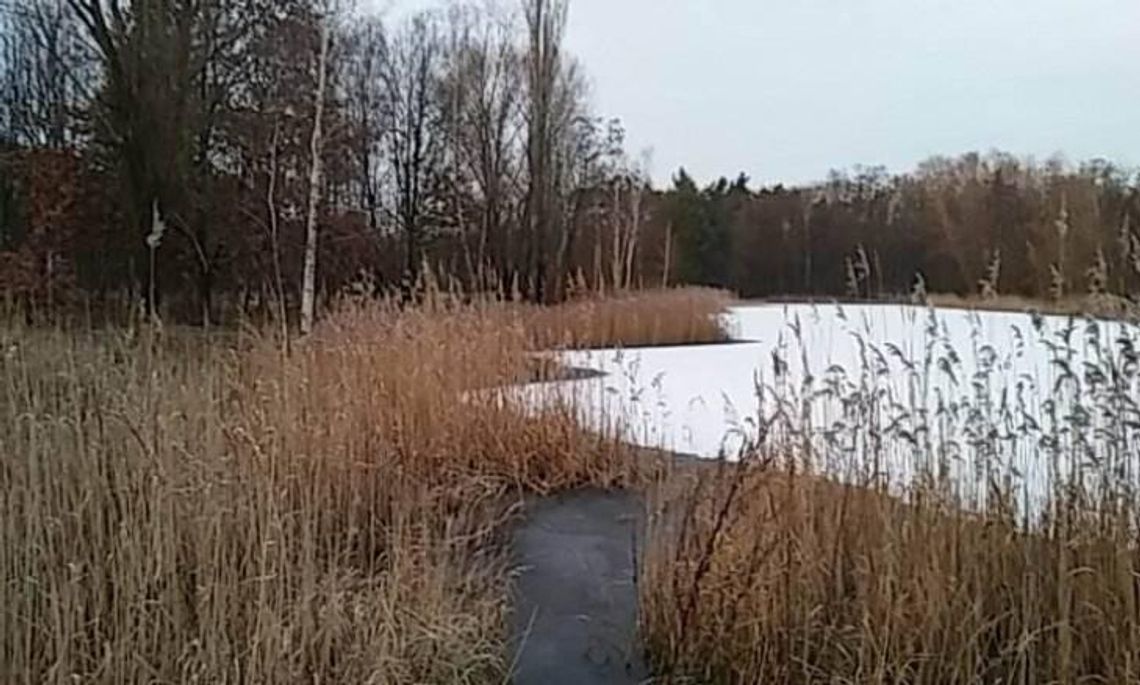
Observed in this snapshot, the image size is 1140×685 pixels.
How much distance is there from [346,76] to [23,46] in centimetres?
510

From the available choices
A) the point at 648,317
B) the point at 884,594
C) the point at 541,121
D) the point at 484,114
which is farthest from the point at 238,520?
the point at 484,114

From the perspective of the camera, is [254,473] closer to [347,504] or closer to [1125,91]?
[347,504]

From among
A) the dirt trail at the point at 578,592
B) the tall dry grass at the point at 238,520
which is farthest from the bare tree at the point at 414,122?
the dirt trail at the point at 578,592

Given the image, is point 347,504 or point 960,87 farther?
point 960,87

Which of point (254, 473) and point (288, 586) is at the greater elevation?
point (254, 473)

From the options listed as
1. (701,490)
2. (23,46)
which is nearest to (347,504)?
(701,490)

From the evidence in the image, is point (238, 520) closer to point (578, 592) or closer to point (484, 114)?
point (578, 592)

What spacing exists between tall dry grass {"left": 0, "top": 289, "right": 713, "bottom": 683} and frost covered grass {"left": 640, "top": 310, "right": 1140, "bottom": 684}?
56cm

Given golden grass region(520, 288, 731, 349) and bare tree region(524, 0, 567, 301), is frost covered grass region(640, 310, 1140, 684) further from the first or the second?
bare tree region(524, 0, 567, 301)

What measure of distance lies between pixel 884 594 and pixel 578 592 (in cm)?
101

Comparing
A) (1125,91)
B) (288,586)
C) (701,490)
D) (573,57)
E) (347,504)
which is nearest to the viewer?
(288,586)

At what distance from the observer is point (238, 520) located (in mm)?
2291

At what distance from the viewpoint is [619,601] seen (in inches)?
106

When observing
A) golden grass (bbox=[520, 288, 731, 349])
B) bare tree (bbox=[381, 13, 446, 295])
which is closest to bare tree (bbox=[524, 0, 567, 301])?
golden grass (bbox=[520, 288, 731, 349])
